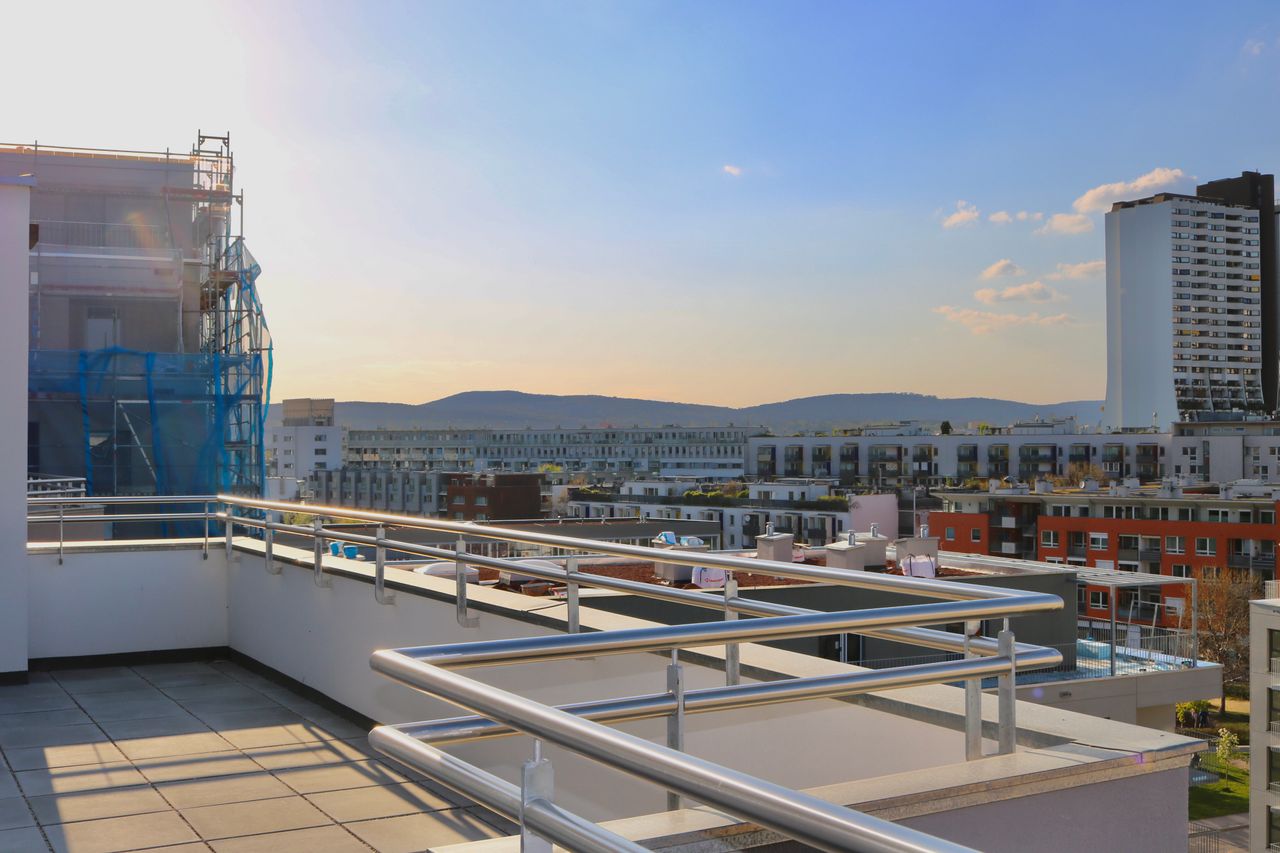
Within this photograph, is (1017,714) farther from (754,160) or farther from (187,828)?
(754,160)

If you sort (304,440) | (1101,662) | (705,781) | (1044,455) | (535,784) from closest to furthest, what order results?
(705,781) < (535,784) < (1101,662) < (1044,455) < (304,440)

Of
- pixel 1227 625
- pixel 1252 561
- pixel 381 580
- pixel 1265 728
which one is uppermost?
pixel 381 580

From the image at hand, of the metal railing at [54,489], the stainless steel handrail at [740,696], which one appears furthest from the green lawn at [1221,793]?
the stainless steel handrail at [740,696]

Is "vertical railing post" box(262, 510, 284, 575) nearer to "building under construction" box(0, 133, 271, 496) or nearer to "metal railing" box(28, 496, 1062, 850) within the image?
"metal railing" box(28, 496, 1062, 850)

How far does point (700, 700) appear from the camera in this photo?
2.40 metres

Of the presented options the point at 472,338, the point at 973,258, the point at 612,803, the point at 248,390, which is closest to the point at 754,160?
the point at 248,390

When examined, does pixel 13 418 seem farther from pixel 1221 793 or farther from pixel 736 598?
pixel 1221 793

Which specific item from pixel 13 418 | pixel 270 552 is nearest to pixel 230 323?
pixel 13 418

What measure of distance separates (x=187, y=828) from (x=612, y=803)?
1621 mm

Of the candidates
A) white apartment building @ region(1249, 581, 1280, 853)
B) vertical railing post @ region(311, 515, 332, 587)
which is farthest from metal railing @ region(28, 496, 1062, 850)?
white apartment building @ region(1249, 581, 1280, 853)

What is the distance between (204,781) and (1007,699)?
144 inches

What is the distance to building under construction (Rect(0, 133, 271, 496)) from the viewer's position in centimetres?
2225

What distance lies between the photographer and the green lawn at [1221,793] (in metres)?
27.5

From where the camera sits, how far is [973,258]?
4695 inches
